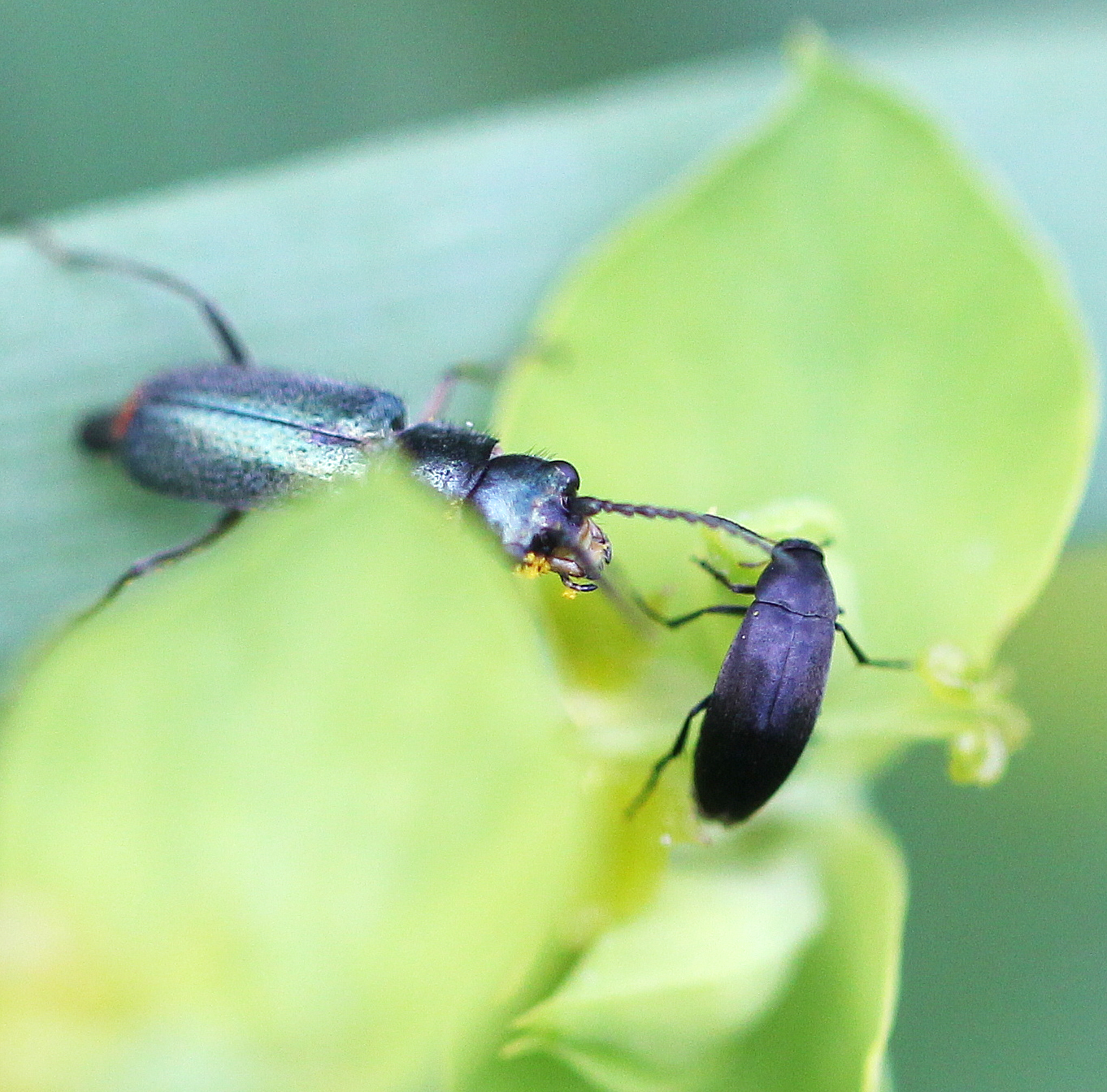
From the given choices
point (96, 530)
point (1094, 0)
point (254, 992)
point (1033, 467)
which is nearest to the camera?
point (254, 992)

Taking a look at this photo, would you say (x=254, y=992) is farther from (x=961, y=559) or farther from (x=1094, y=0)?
(x=1094, y=0)

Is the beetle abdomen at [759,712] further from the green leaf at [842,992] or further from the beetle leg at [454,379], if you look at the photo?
the beetle leg at [454,379]

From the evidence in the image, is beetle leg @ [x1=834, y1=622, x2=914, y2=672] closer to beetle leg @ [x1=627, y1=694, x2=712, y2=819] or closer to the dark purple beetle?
the dark purple beetle

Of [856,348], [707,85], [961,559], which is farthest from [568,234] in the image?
[961,559]

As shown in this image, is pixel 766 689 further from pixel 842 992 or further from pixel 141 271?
pixel 141 271

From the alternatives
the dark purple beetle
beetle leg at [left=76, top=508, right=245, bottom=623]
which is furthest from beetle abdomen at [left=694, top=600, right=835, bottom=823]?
beetle leg at [left=76, top=508, right=245, bottom=623]

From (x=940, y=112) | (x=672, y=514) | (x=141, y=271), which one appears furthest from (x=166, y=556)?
(x=940, y=112)
